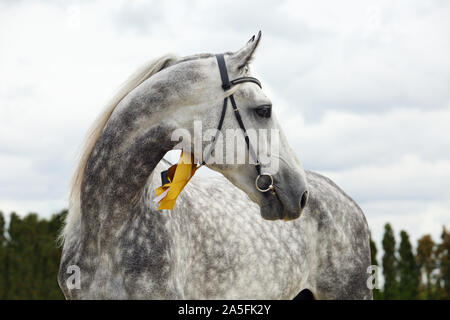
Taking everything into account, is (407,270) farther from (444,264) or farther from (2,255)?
(2,255)

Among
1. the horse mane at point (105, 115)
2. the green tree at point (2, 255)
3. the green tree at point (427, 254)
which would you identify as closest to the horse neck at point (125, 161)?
the horse mane at point (105, 115)

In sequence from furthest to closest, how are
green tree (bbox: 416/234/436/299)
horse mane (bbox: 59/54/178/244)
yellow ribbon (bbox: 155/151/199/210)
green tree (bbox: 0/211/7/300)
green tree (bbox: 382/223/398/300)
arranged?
green tree (bbox: 416/234/436/299)
green tree (bbox: 382/223/398/300)
green tree (bbox: 0/211/7/300)
horse mane (bbox: 59/54/178/244)
yellow ribbon (bbox: 155/151/199/210)

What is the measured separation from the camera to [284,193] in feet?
12.3

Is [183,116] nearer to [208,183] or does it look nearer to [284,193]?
[284,193]

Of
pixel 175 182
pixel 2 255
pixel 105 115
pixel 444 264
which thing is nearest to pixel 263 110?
pixel 175 182

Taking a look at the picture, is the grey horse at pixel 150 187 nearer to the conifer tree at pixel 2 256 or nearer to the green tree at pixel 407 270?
the conifer tree at pixel 2 256

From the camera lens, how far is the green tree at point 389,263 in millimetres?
17312

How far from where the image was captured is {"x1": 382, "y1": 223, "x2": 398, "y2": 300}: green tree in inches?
682

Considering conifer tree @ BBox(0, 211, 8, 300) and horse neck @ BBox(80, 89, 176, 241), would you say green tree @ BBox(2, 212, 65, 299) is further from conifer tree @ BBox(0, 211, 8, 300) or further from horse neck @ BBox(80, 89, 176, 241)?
horse neck @ BBox(80, 89, 176, 241)

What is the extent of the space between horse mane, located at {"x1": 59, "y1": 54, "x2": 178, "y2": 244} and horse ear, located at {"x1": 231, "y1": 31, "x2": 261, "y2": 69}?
0.57 meters

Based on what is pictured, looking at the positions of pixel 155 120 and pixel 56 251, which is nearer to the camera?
pixel 155 120

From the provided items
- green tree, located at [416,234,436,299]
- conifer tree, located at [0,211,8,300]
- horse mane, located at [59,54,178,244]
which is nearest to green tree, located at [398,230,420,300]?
→ green tree, located at [416,234,436,299]
